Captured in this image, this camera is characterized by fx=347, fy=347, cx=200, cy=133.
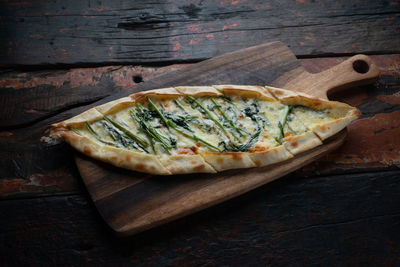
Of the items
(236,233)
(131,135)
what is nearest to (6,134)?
(131,135)

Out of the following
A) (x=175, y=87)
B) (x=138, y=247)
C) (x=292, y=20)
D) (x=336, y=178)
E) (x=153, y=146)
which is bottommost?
(x=138, y=247)

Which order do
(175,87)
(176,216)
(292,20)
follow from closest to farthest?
(176,216) < (175,87) < (292,20)

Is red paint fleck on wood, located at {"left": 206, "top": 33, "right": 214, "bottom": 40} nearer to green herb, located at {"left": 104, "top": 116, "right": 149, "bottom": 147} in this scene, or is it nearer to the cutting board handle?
the cutting board handle

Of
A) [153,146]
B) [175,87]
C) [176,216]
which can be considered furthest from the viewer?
[175,87]

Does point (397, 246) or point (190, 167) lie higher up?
point (190, 167)

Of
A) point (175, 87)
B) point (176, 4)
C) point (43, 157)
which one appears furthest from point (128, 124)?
point (176, 4)

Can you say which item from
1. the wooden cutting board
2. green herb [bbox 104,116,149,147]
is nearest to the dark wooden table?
the wooden cutting board

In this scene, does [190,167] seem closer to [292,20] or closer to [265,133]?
[265,133]
